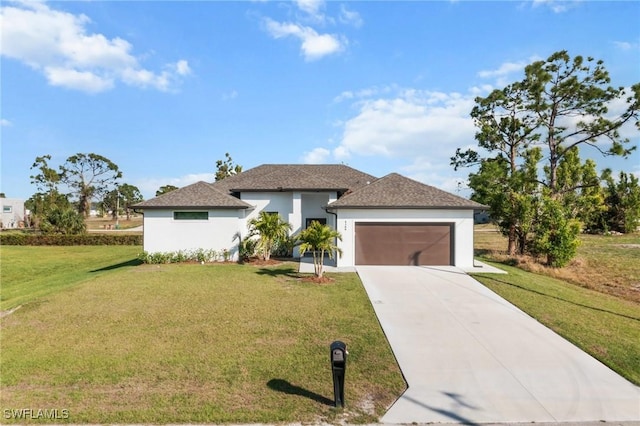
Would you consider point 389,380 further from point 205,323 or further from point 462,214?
point 462,214

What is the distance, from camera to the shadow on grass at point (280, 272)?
45.8 ft

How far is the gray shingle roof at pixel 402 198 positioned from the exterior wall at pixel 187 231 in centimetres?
588

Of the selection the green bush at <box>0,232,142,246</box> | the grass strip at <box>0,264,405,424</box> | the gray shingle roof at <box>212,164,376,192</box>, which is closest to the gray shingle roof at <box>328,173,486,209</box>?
the gray shingle roof at <box>212,164,376,192</box>

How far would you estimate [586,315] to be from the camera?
9258mm

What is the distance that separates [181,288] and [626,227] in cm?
5532

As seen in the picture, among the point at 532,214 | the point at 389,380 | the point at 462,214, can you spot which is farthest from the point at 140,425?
the point at 532,214

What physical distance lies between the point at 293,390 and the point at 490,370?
361 centimetres

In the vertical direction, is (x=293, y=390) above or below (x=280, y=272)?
below

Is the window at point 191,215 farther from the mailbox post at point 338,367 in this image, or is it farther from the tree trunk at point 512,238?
the tree trunk at point 512,238

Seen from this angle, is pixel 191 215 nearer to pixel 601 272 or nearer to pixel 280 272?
pixel 280 272

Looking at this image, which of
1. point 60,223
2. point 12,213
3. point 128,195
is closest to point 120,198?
point 128,195

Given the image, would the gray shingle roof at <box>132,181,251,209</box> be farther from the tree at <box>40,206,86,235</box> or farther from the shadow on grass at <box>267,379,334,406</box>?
the tree at <box>40,206,86,235</box>

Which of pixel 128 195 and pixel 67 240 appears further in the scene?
pixel 128 195

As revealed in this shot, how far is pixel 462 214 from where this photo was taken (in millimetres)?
15953
